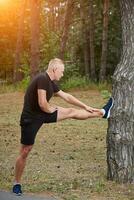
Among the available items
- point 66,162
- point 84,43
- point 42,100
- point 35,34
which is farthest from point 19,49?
point 42,100

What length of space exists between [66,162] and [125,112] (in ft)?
8.08

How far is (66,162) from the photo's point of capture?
10836 mm

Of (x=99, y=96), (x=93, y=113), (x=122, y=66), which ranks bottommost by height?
(x=99, y=96)

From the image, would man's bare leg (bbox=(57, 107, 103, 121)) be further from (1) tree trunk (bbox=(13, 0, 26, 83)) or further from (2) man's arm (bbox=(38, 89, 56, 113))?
(1) tree trunk (bbox=(13, 0, 26, 83))

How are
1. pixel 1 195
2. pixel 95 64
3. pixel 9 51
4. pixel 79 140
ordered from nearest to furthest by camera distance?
1. pixel 1 195
2. pixel 79 140
3. pixel 95 64
4. pixel 9 51

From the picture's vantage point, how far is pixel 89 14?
37.0m

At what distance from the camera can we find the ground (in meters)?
8.45

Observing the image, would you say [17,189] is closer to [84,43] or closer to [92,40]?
[92,40]

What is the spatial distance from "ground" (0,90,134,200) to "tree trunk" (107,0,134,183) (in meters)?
0.32

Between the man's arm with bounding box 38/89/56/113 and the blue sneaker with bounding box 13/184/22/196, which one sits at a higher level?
the man's arm with bounding box 38/89/56/113

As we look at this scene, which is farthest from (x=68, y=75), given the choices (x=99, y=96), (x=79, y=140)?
(x=79, y=140)

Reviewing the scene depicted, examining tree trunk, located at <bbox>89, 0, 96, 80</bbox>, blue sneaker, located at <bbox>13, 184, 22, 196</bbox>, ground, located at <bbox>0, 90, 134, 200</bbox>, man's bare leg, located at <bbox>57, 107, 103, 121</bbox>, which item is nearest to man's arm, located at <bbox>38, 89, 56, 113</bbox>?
man's bare leg, located at <bbox>57, 107, 103, 121</bbox>

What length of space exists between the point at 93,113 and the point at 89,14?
29.1 meters

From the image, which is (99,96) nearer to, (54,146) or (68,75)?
(68,75)
